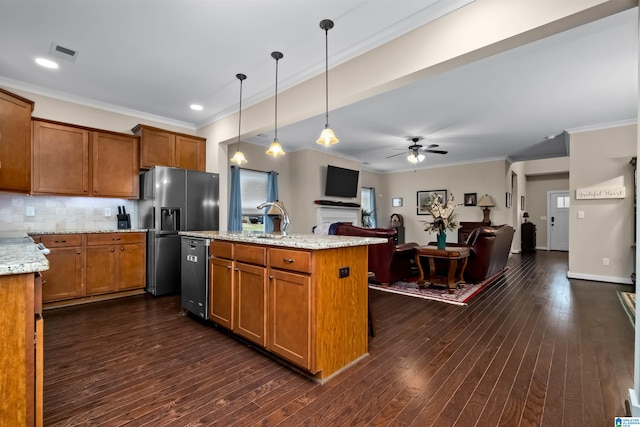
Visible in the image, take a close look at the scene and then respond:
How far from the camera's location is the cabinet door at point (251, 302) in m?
2.29

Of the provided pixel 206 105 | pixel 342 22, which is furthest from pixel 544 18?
pixel 206 105

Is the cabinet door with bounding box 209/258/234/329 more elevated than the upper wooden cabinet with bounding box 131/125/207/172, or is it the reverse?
the upper wooden cabinet with bounding box 131/125/207/172

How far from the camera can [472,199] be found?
838cm

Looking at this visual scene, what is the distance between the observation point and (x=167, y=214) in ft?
13.8

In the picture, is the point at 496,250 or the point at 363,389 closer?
the point at 363,389

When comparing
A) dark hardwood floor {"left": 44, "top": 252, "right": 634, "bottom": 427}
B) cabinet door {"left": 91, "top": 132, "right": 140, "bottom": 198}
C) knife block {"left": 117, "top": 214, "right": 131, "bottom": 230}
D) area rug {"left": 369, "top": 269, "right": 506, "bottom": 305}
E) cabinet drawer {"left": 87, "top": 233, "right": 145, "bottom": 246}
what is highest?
cabinet door {"left": 91, "top": 132, "right": 140, "bottom": 198}

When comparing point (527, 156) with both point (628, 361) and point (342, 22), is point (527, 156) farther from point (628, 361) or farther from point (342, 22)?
point (342, 22)

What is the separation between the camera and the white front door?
9.59 meters

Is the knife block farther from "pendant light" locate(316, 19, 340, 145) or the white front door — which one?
the white front door

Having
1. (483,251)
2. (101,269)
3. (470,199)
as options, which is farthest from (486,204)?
Result: (101,269)

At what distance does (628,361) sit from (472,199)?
662 cm

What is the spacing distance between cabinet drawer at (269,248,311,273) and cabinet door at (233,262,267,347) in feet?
0.51

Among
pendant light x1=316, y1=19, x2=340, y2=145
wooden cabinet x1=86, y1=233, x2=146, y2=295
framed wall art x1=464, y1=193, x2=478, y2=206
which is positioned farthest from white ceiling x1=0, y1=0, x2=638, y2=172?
framed wall art x1=464, y1=193, x2=478, y2=206

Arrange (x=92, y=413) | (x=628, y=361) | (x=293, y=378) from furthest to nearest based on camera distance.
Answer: (x=628, y=361) → (x=293, y=378) → (x=92, y=413)
